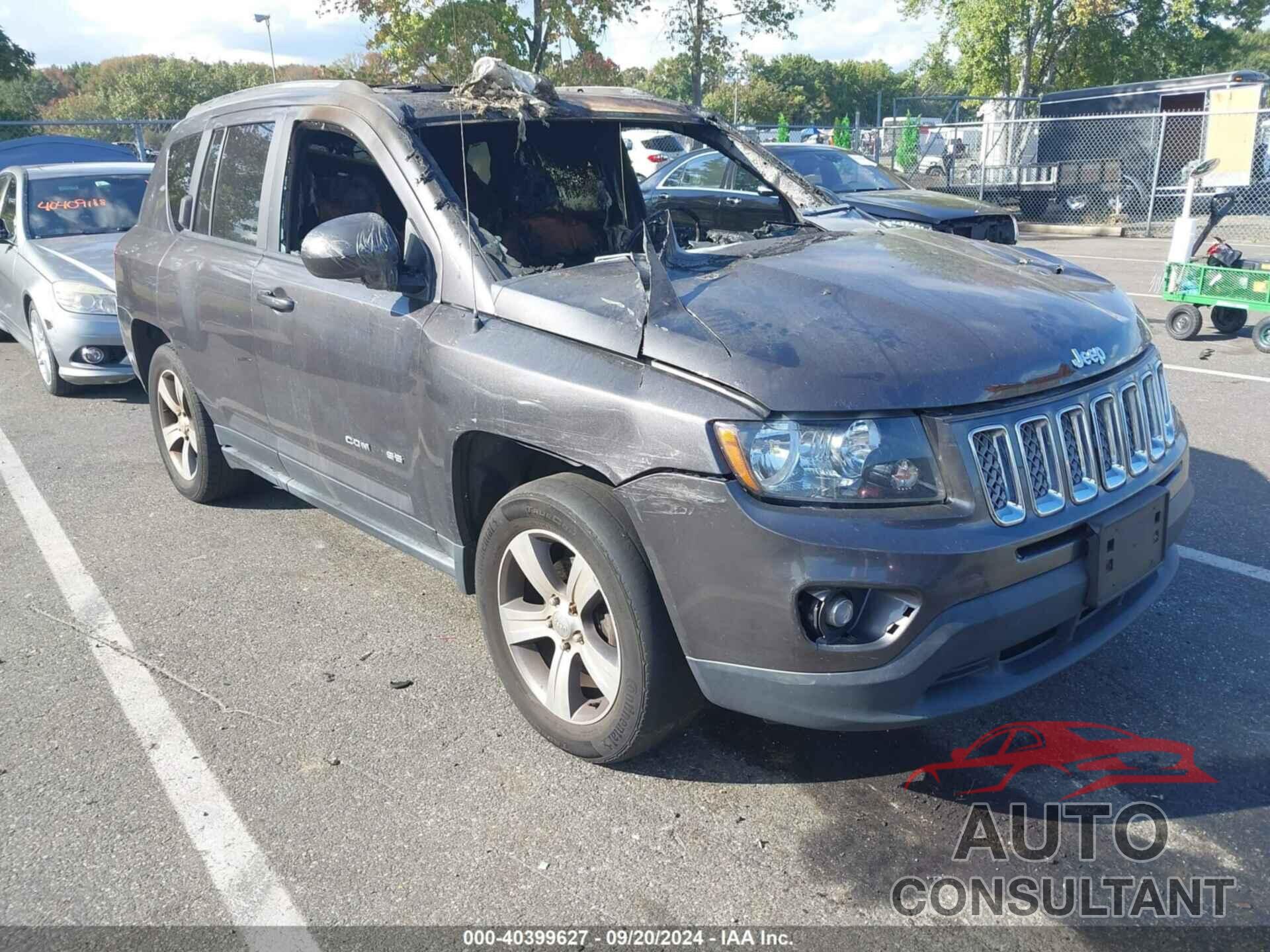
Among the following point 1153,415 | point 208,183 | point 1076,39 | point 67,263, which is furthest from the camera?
point 1076,39

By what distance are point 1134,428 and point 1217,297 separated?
6746 millimetres

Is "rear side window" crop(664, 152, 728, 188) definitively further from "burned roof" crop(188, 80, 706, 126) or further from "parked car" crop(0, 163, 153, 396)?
"parked car" crop(0, 163, 153, 396)

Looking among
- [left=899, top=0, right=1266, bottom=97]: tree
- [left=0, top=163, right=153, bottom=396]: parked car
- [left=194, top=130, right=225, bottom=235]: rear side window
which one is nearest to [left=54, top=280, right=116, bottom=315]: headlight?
[left=0, top=163, right=153, bottom=396]: parked car

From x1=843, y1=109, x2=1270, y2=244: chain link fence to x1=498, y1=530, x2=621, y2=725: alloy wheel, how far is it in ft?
57.5

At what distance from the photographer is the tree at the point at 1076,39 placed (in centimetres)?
2605

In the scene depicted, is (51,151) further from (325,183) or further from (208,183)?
(325,183)

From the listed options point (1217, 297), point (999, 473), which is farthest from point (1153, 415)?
point (1217, 297)

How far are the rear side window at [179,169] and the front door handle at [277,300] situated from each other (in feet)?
4.18

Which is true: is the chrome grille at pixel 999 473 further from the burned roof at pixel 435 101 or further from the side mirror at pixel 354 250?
the burned roof at pixel 435 101

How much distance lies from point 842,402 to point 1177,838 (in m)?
1.46

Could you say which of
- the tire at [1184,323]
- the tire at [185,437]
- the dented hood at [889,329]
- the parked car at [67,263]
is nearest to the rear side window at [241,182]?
the tire at [185,437]

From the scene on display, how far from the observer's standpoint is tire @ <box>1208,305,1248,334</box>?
892 centimetres

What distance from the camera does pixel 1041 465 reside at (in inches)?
103

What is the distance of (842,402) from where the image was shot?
2.44 metres
